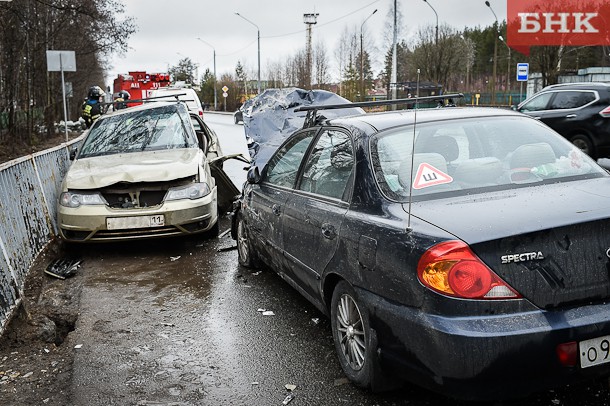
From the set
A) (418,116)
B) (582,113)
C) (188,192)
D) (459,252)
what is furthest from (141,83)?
(459,252)

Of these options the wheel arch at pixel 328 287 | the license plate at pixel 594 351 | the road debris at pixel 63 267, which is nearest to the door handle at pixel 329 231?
the wheel arch at pixel 328 287

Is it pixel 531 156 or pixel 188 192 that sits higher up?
pixel 531 156

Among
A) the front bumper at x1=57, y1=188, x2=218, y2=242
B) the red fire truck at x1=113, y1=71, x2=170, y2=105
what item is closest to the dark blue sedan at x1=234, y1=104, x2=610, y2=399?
the front bumper at x1=57, y1=188, x2=218, y2=242

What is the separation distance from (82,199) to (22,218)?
670 mm

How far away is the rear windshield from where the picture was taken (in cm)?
354

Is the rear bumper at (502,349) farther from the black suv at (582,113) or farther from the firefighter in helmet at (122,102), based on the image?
the black suv at (582,113)

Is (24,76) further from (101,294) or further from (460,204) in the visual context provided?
(460,204)

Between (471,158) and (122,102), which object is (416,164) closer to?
(471,158)

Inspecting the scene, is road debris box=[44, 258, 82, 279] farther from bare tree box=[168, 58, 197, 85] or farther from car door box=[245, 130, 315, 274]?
bare tree box=[168, 58, 197, 85]

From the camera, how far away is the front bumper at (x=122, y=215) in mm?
6883

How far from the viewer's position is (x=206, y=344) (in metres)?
4.47

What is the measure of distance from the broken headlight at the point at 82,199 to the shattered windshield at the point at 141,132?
48.0 inches

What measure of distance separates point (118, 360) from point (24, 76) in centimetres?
2761

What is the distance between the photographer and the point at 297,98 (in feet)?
34.8
